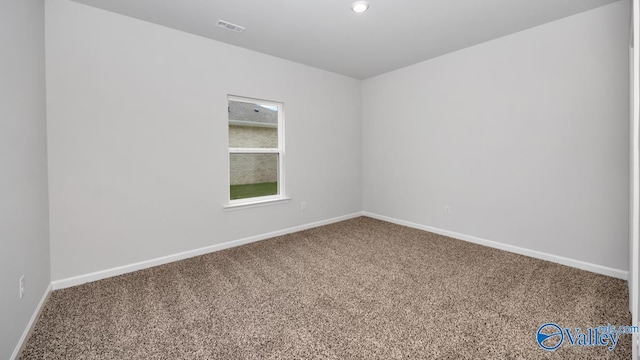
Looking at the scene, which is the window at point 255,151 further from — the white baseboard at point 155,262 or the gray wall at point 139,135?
the white baseboard at point 155,262

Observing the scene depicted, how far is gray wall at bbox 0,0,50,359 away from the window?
173 centimetres

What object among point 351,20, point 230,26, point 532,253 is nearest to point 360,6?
point 351,20

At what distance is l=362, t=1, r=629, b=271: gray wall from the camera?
2.57 metres

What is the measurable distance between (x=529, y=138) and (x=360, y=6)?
91.8 inches

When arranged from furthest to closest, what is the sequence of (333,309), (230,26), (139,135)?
1. (230,26)
2. (139,135)
3. (333,309)

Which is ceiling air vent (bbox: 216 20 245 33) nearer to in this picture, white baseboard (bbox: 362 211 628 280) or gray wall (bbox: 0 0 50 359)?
gray wall (bbox: 0 0 50 359)

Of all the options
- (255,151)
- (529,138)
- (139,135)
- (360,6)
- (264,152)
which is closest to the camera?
(360,6)

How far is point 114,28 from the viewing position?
8.60ft

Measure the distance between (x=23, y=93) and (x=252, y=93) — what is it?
7.03ft

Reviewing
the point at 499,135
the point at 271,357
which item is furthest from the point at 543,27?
the point at 271,357

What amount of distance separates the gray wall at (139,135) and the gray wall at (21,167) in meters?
0.15

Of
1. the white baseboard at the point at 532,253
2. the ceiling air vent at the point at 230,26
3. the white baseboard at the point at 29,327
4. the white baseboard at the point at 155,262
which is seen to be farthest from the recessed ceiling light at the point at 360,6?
the white baseboard at the point at 29,327

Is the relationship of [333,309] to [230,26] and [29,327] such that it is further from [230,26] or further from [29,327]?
[230,26]

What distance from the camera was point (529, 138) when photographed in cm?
305
